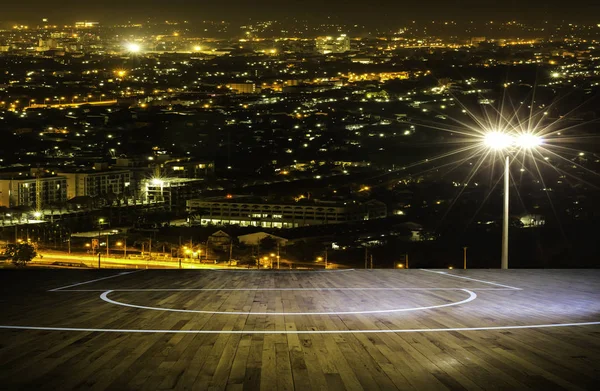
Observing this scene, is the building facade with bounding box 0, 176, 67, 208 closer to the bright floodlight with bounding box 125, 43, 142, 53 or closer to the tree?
the tree

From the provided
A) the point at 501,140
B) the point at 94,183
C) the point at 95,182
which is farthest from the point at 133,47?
the point at 501,140

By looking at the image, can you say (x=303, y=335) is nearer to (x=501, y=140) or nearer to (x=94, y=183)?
(x=501, y=140)

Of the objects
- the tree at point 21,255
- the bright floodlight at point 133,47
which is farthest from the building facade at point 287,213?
the bright floodlight at point 133,47

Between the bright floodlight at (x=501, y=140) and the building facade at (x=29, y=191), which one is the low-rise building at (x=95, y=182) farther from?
the bright floodlight at (x=501, y=140)

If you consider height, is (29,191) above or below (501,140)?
below

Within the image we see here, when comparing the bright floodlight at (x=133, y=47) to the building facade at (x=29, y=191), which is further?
the bright floodlight at (x=133, y=47)

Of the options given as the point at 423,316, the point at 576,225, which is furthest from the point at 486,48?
the point at 423,316

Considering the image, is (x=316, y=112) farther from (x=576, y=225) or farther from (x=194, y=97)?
(x=576, y=225)

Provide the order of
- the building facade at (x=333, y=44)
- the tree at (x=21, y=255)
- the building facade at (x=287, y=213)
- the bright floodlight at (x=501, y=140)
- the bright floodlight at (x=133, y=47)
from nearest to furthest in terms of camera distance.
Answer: the bright floodlight at (x=501, y=140) < the tree at (x=21, y=255) < the building facade at (x=287, y=213) < the building facade at (x=333, y=44) < the bright floodlight at (x=133, y=47)
